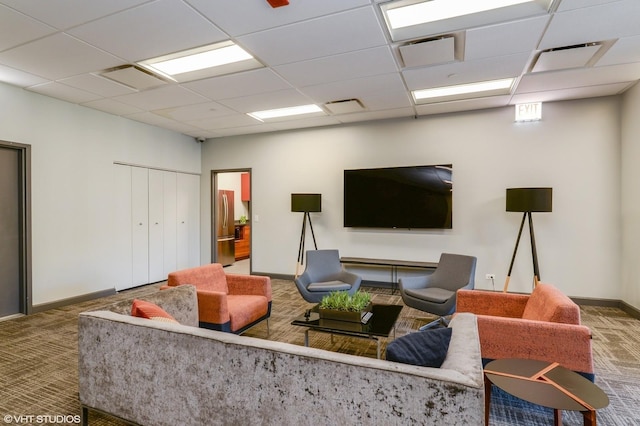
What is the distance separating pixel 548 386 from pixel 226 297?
2351 mm

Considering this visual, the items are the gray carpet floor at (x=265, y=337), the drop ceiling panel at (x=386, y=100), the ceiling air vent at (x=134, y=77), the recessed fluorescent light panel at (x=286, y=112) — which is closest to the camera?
the gray carpet floor at (x=265, y=337)

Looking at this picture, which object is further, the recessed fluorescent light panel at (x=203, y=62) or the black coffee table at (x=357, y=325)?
the recessed fluorescent light panel at (x=203, y=62)

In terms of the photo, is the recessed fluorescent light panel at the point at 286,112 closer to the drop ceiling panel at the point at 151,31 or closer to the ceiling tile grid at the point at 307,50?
the ceiling tile grid at the point at 307,50

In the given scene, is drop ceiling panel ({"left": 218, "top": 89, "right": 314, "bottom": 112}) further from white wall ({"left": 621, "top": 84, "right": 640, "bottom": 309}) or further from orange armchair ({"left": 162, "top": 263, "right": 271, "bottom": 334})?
white wall ({"left": 621, "top": 84, "right": 640, "bottom": 309})

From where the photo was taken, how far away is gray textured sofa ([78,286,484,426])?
1278 mm

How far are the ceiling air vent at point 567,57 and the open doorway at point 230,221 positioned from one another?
4987 millimetres

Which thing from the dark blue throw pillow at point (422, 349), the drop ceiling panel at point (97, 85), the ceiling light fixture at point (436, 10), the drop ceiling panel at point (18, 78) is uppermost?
the ceiling light fixture at point (436, 10)

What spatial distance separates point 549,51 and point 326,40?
2168 mm

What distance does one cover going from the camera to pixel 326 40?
9.78 feet

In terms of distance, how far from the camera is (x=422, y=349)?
146 centimetres

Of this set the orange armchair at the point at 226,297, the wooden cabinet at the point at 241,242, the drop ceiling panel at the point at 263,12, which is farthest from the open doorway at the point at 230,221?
the drop ceiling panel at the point at 263,12

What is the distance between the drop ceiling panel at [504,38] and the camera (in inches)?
108

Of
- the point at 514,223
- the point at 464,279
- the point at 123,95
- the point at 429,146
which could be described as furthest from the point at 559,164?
the point at 123,95

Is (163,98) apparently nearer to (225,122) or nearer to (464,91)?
(225,122)
